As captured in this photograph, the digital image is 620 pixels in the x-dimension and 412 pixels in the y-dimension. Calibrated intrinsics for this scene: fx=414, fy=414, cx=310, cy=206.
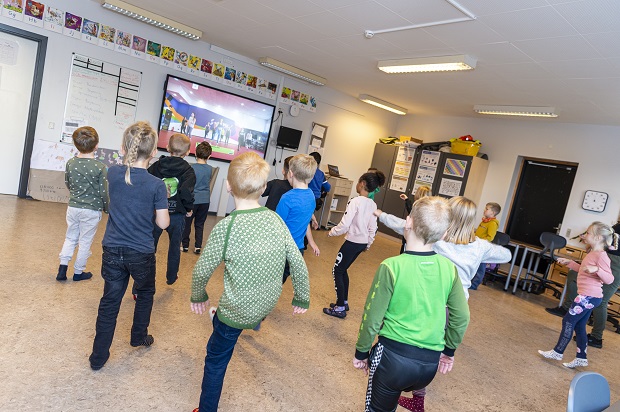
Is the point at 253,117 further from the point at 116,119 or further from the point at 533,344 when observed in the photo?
the point at 533,344

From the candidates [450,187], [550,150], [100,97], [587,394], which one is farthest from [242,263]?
[550,150]

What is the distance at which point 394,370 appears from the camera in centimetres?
162

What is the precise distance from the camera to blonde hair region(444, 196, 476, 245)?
2.27 m

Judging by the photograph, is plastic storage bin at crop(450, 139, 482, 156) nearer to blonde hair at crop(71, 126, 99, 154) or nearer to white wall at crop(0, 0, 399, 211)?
white wall at crop(0, 0, 399, 211)

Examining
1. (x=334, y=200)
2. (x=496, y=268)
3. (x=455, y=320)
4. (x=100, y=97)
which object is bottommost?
(x=496, y=268)

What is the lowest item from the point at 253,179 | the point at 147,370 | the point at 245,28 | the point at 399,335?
the point at 147,370

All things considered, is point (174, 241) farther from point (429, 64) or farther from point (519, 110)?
point (519, 110)

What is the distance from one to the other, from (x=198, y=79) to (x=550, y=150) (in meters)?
6.12

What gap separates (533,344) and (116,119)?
6008 mm

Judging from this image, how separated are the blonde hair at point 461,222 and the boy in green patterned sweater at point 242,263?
94cm

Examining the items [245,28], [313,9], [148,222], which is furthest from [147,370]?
[245,28]

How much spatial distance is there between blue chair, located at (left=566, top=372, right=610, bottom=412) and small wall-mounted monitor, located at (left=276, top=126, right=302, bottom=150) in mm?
6682

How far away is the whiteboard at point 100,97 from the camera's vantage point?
222 inches

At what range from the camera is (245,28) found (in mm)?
5293
